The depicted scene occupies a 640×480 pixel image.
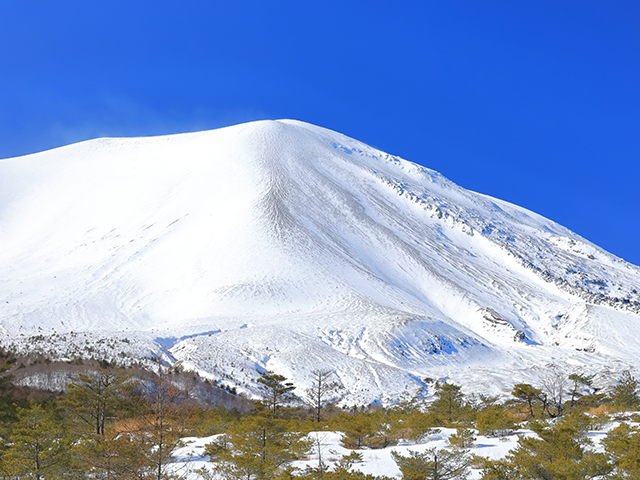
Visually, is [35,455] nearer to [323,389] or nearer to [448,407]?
[448,407]

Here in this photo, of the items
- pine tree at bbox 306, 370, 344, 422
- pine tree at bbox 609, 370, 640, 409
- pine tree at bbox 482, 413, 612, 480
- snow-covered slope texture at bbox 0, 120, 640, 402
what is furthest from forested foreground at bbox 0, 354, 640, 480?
snow-covered slope texture at bbox 0, 120, 640, 402

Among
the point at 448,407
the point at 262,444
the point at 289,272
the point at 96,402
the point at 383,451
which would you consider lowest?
the point at 383,451

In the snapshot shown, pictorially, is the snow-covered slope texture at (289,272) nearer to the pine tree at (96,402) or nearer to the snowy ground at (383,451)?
the pine tree at (96,402)

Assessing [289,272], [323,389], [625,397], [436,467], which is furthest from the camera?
[289,272]

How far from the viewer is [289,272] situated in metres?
53.0

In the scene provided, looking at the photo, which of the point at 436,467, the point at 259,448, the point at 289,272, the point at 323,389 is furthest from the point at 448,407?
the point at 289,272

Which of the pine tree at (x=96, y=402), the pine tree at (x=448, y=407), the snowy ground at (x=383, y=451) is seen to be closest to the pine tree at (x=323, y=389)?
the pine tree at (x=448, y=407)

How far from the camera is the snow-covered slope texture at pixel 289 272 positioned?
122ft

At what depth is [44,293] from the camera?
48.8m

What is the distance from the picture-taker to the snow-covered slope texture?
3728cm

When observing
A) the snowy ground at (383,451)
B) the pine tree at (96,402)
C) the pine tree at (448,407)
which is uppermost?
the pine tree at (96,402)

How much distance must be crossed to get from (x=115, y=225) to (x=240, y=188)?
68.7ft

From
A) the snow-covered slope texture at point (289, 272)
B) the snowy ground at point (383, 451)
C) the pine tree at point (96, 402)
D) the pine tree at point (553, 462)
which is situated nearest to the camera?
the pine tree at point (553, 462)

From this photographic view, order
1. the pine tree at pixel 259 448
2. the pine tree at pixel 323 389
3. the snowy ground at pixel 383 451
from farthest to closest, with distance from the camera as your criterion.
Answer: the pine tree at pixel 323 389 → the snowy ground at pixel 383 451 → the pine tree at pixel 259 448
